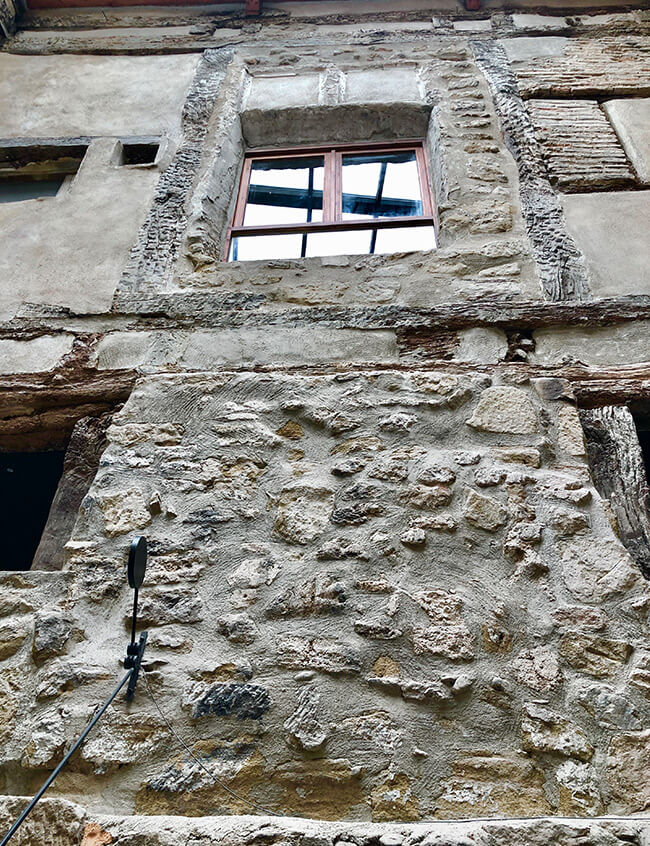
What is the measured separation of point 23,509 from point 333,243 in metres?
2.14

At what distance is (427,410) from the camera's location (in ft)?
8.48

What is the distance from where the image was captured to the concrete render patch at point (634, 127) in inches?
149

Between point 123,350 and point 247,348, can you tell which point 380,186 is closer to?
point 247,348

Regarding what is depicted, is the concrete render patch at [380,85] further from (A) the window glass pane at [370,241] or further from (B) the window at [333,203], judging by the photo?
(A) the window glass pane at [370,241]

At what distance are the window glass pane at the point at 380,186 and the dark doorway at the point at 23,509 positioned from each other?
2091 mm

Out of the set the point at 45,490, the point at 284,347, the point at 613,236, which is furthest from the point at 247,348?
the point at 613,236

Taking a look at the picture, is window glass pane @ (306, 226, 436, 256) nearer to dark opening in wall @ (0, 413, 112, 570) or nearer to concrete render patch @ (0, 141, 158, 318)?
concrete render patch @ (0, 141, 158, 318)

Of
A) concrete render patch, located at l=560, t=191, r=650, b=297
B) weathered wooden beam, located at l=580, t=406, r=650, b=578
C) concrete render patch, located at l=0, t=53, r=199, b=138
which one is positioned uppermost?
concrete render patch, located at l=0, t=53, r=199, b=138

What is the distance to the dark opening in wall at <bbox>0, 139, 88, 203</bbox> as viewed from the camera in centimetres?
420

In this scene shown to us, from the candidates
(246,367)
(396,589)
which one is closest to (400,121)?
(246,367)

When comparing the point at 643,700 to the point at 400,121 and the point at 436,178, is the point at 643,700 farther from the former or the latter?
the point at 400,121

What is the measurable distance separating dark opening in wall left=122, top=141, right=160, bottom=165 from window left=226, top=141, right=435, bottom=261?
56cm

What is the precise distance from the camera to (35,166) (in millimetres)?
4250

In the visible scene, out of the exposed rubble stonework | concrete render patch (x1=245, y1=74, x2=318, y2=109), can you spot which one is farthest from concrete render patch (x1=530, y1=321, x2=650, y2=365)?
concrete render patch (x1=245, y1=74, x2=318, y2=109)
